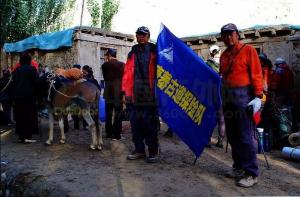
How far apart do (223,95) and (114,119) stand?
3.72 metres

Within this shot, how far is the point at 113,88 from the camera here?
7.94 meters

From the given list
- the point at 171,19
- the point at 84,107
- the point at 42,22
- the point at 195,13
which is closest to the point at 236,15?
the point at 195,13

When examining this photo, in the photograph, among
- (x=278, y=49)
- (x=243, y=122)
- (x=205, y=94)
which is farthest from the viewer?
(x=278, y=49)

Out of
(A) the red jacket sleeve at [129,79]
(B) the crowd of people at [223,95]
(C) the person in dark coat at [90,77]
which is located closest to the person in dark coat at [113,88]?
(B) the crowd of people at [223,95]

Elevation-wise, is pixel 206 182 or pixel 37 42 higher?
pixel 37 42

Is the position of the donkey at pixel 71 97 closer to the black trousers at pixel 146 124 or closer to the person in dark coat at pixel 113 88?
the person in dark coat at pixel 113 88

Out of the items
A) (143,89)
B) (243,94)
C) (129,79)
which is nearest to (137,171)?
(143,89)

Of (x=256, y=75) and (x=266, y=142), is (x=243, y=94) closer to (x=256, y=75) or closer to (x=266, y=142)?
(x=256, y=75)

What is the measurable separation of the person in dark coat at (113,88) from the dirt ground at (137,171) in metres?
0.63

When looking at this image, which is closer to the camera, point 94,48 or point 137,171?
point 137,171

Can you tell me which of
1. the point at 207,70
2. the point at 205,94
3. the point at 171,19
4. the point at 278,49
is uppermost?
the point at 171,19

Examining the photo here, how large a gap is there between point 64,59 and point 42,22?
12.9 metres

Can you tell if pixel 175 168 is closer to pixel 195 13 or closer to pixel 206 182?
pixel 206 182

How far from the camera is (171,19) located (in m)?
24.6
